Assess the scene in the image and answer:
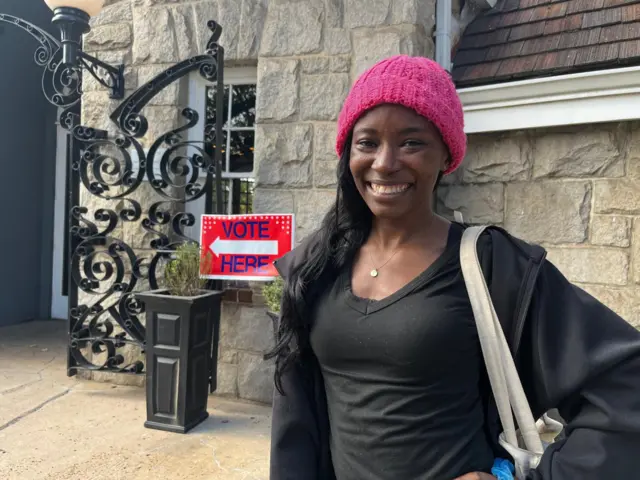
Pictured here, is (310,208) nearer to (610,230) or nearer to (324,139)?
(324,139)

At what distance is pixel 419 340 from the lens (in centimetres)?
119

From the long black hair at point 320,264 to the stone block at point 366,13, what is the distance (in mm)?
2600

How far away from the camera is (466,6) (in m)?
4.24

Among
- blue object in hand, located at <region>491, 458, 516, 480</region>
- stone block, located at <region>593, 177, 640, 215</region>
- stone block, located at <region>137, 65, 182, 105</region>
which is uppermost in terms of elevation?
stone block, located at <region>137, 65, 182, 105</region>

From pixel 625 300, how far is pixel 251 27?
3312 millimetres

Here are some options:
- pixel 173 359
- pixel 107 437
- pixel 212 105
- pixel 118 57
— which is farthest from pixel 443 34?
pixel 107 437

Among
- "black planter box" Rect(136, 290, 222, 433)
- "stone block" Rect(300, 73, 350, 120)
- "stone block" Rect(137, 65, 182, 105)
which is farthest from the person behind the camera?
"stone block" Rect(137, 65, 182, 105)

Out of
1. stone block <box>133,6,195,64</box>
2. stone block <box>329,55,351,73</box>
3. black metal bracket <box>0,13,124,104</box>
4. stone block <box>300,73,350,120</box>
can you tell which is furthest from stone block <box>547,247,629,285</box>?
black metal bracket <box>0,13,124,104</box>

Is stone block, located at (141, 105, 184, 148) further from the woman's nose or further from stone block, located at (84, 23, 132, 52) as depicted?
the woman's nose

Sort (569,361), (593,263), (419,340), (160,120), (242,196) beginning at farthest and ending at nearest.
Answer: (242,196) < (160,120) < (593,263) < (419,340) < (569,361)

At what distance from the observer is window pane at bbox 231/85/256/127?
4531 mm

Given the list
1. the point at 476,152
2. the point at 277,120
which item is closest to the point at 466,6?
the point at 476,152

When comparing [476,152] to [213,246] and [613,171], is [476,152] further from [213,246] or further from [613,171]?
[213,246]

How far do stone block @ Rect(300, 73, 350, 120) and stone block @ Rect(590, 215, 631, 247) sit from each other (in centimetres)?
189
